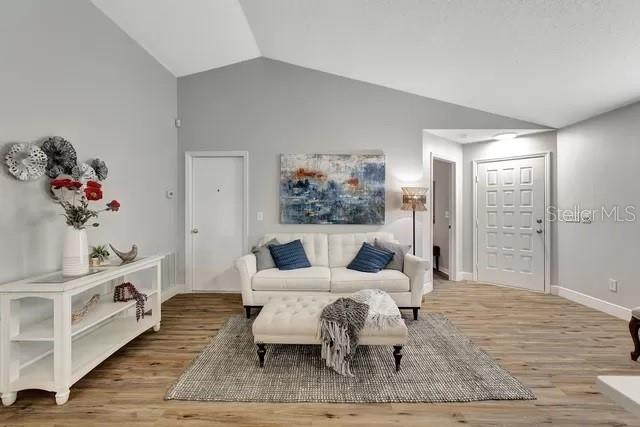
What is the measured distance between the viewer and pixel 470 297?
13.5 ft

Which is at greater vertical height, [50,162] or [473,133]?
[473,133]

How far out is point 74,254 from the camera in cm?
217

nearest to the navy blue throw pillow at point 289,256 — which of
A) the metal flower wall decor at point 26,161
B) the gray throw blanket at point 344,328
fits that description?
the gray throw blanket at point 344,328

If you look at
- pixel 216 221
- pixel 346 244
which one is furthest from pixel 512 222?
pixel 216 221

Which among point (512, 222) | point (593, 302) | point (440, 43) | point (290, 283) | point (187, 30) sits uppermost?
point (187, 30)

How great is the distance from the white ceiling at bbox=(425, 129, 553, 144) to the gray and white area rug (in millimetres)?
2904

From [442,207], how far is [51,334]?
5.45m

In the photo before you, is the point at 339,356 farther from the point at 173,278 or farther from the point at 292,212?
the point at 173,278

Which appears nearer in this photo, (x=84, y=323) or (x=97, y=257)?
(x=84, y=323)

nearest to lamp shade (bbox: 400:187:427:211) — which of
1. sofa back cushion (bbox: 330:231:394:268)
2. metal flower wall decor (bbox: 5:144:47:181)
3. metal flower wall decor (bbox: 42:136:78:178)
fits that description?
sofa back cushion (bbox: 330:231:394:268)

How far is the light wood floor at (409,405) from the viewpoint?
5.81 feet

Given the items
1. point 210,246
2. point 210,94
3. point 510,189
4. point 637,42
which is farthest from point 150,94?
point 510,189

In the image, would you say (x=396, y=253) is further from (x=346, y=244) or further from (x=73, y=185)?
(x=73, y=185)

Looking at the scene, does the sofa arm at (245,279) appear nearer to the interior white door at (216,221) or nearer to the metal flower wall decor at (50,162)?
the interior white door at (216,221)
